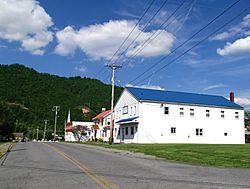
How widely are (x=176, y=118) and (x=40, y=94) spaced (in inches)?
3040

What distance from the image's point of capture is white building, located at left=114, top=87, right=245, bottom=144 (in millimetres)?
46031

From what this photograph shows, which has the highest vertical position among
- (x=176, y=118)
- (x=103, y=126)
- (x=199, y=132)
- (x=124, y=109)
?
(x=124, y=109)

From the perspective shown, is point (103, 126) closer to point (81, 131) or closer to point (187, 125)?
point (81, 131)

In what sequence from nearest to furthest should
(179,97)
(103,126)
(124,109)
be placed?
(179,97)
(124,109)
(103,126)

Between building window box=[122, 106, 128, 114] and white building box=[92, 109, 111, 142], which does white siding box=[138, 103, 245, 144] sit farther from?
white building box=[92, 109, 111, 142]

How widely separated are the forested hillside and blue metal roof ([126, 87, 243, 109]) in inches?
1898

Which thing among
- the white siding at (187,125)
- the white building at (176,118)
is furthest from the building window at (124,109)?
the white siding at (187,125)

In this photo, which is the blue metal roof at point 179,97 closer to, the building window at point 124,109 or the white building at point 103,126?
the building window at point 124,109

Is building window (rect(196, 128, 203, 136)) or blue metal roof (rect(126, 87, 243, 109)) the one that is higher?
blue metal roof (rect(126, 87, 243, 109))

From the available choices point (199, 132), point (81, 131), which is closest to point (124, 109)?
point (199, 132)

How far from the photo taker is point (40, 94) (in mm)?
115062

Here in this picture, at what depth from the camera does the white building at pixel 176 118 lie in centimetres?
4603

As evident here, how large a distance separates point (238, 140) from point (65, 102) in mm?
73309

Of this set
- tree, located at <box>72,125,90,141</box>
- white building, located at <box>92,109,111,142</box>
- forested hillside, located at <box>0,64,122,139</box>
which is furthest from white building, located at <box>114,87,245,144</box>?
forested hillside, located at <box>0,64,122,139</box>
